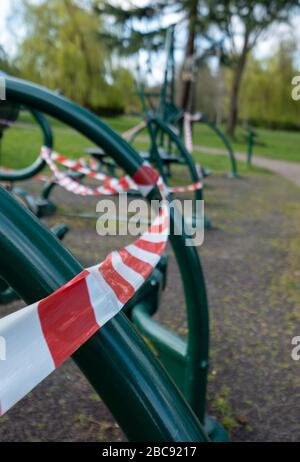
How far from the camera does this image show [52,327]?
0.65 m

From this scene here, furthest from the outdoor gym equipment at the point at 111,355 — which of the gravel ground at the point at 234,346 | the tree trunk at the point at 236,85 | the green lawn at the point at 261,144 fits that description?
the tree trunk at the point at 236,85

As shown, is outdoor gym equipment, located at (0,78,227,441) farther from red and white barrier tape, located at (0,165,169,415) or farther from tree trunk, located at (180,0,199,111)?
tree trunk, located at (180,0,199,111)

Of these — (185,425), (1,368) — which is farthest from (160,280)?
(1,368)

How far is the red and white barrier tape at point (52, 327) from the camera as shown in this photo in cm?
60

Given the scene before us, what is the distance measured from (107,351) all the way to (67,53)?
77.7 ft

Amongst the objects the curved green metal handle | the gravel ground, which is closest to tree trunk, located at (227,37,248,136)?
the gravel ground

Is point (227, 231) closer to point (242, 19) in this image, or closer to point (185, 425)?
point (185, 425)

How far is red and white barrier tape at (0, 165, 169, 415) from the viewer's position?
0.60 m

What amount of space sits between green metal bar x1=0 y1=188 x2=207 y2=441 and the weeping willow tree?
23.3 meters

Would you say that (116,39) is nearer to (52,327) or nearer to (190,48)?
(190,48)

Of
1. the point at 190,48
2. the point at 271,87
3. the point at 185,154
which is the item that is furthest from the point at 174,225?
the point at 271,87

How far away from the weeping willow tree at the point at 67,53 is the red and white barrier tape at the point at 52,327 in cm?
2332

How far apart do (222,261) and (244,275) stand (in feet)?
1.10

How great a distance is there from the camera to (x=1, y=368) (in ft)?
1.94
